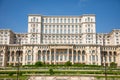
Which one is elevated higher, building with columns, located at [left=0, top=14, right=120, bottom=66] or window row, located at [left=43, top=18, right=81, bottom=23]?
window row, located at [left=43, top=18, right=81, bottom=23]

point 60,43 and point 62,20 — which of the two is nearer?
point 60,43

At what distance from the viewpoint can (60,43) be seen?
111 meters

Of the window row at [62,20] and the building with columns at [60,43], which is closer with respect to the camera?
the building with columns at [60,43]

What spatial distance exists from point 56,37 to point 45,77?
61.3 m

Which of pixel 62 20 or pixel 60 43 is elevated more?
pixel 62 20

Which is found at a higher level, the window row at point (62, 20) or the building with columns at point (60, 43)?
the window row at point (62, 20)

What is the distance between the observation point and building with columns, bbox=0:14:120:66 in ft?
324

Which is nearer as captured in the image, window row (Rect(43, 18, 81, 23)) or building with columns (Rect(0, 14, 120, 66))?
building with columns (Rect(0, 14, 120, 66))

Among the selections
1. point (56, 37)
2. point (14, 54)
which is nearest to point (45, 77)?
point (14, 54)

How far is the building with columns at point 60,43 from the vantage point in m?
98.6

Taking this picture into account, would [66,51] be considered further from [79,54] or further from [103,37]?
[103,37]

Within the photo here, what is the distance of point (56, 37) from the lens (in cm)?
11425

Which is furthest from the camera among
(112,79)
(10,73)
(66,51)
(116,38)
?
(116,38)

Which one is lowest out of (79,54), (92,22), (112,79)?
(112,79)
